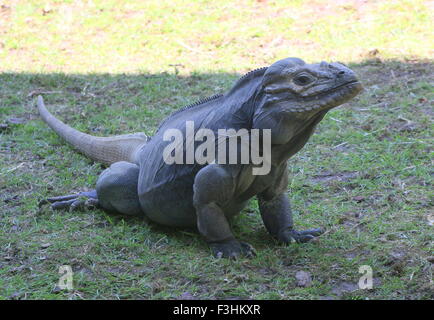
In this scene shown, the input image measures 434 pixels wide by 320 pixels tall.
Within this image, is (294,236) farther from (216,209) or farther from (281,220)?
(216,209)

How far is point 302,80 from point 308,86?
0.07 meters

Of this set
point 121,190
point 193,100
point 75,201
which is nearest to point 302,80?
point 121,190

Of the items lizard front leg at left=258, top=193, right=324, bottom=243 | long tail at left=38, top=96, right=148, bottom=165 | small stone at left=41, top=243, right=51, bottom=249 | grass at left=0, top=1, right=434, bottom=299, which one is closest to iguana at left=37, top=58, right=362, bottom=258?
lizard front leg at left=258, top=193, right=324, bottom=243

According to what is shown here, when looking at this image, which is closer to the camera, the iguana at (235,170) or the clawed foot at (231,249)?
the iguana at (235,170)

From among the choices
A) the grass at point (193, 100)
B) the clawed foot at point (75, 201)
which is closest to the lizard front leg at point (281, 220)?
the grass at point (193, 100)

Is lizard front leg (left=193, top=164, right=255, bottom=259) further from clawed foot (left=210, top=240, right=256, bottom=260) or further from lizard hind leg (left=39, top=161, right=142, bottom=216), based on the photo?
lizard hind leg (left=39, top=161, right=142, bottom=216)

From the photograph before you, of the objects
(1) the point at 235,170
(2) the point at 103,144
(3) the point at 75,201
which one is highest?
(1) the point at 235,170

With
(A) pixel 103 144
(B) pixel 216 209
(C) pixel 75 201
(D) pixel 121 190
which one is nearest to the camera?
(B) pixel 216 209

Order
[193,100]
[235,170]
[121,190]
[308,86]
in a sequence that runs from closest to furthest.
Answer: [308,86], [235,170], [121,190], [193,100]

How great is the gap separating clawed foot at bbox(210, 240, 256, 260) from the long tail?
148 centimetres

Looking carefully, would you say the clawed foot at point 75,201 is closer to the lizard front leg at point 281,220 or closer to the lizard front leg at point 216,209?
the lizard front leg at point 216,209

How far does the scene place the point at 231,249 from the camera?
15.4 feet

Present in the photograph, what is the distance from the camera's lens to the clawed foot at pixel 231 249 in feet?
15.2

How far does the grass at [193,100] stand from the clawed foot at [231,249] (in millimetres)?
86
